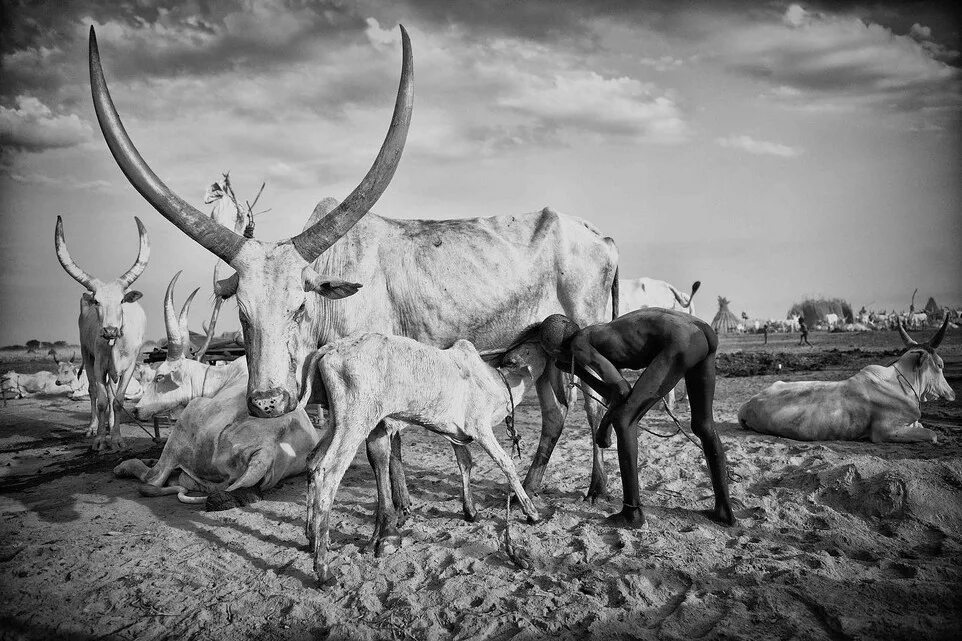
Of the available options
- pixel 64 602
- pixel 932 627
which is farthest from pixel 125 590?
pixel 932 627

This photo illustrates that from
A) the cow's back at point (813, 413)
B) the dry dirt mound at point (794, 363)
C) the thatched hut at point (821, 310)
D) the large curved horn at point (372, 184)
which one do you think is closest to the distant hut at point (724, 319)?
the thatched hut at point (821, 310)

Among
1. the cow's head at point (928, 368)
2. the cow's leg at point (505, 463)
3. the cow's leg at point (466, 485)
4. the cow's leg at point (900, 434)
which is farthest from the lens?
the cow's head at point (928, 368)

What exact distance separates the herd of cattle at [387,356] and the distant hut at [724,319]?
166ft

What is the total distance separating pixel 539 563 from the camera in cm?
394

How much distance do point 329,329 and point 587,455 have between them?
151 inches

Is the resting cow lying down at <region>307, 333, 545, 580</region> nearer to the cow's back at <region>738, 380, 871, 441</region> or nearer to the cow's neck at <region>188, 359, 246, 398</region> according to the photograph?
the cow's neck at <region>188, 359, 246, 398</region>

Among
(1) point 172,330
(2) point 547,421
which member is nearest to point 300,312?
(2) point 547,421

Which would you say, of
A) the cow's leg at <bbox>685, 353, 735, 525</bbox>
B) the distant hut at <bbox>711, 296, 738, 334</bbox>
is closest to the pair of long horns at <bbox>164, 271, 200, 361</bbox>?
the cow's leg at <bbox>685, 353, 735, 525</bbox>

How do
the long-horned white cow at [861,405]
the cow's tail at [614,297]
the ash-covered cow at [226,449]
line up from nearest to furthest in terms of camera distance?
the ash-covered cow at [226,449] < the cow's tail at [614,297] < the long-horned white cow at [861,405]

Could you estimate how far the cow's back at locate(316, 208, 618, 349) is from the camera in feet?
→ 16.9

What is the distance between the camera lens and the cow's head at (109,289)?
925cm

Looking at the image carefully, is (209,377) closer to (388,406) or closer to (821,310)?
(388,406)

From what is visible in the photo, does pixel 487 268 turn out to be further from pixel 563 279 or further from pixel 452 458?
pixel 452 458

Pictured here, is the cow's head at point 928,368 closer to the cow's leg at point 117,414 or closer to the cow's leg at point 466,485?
the cow's leg at point 466,485
